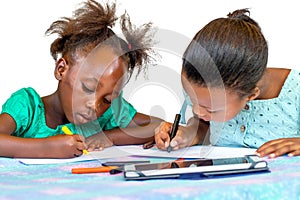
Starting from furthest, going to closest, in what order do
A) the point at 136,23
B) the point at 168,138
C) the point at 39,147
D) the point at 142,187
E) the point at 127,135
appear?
the point at 136,23 → the point at 127,135 → the point at 168,138 → the point at 39,147 → the point at 142,187

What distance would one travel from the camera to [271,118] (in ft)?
3.56

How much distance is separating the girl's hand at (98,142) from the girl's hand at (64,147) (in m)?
0.10

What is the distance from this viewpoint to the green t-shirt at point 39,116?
102 centimetres

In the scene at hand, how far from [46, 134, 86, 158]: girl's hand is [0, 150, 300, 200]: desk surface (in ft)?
0.45

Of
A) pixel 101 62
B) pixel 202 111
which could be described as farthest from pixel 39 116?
pixel 202 111

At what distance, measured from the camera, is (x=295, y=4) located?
1486 millimetres

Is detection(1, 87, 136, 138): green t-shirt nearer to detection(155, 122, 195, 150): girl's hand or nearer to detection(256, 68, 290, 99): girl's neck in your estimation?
detection(155, 122, 195, 150): girl's hand

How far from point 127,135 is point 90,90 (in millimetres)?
147

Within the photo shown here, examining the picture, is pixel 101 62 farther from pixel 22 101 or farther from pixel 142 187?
pixel 142 187

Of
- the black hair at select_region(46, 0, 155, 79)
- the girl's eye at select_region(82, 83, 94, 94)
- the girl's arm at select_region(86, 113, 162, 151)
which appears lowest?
the girl's arm at select_region(86, 113, 162, 151)

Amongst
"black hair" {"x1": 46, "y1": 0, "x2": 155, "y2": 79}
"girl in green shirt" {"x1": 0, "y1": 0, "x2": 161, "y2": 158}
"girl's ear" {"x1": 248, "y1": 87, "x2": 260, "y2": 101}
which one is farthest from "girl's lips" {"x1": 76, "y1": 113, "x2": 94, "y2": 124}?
"girl's ear" {"x1": 248, "y1": 87, "x2": 260, "y2": 101}

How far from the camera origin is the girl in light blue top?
35.6 inches

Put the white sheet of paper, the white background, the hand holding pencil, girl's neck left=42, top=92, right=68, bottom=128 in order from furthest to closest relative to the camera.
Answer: the white background < girl's neck left=42, top=92, right=68, bottom=128 < the hand holding pencil < the white sheet of paper

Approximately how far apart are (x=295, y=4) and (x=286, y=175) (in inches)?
35.4
